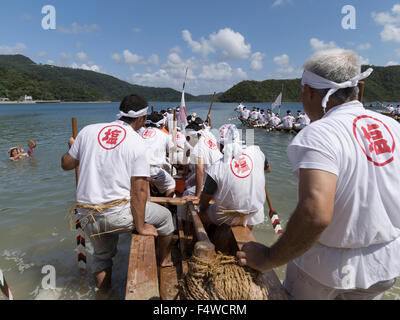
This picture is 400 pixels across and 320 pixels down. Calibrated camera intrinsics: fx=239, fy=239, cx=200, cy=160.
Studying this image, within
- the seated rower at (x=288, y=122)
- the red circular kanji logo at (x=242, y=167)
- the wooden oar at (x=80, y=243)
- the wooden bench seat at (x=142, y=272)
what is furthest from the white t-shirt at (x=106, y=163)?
the seated rower at (x=288, y=122)

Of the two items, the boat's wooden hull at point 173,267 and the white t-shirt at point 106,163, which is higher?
the white t-shirt at point 106,163

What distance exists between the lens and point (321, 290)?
147 centimetres

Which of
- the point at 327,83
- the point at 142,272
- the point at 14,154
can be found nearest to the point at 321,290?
the point at 327,83

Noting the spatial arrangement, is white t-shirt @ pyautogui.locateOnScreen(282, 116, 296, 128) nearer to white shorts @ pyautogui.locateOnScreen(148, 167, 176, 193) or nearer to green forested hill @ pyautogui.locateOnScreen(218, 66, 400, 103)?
white shorts @ pyautogui.locateOnScreen(148, 167, 176, 193)

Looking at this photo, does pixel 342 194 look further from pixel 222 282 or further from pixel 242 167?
pixel 242 167

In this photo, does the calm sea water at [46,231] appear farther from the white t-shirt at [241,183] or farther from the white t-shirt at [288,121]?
the white t-shirt at [288,121]

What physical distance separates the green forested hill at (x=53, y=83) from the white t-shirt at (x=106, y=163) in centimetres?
4414

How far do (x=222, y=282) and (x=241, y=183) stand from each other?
5.89 feet

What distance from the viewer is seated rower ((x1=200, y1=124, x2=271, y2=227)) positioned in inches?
124

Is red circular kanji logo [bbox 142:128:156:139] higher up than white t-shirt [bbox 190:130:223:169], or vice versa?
red circular kanji logo [bbox 142:128:156:139]

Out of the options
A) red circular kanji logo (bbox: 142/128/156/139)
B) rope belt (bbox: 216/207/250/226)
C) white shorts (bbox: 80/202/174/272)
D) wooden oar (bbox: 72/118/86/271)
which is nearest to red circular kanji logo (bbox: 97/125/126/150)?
white shorts (bbox: 80/202/174/272)

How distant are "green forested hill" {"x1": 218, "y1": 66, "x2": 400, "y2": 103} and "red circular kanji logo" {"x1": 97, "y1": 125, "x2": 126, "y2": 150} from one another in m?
103

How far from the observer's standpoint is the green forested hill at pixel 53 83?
10225 centimetres
